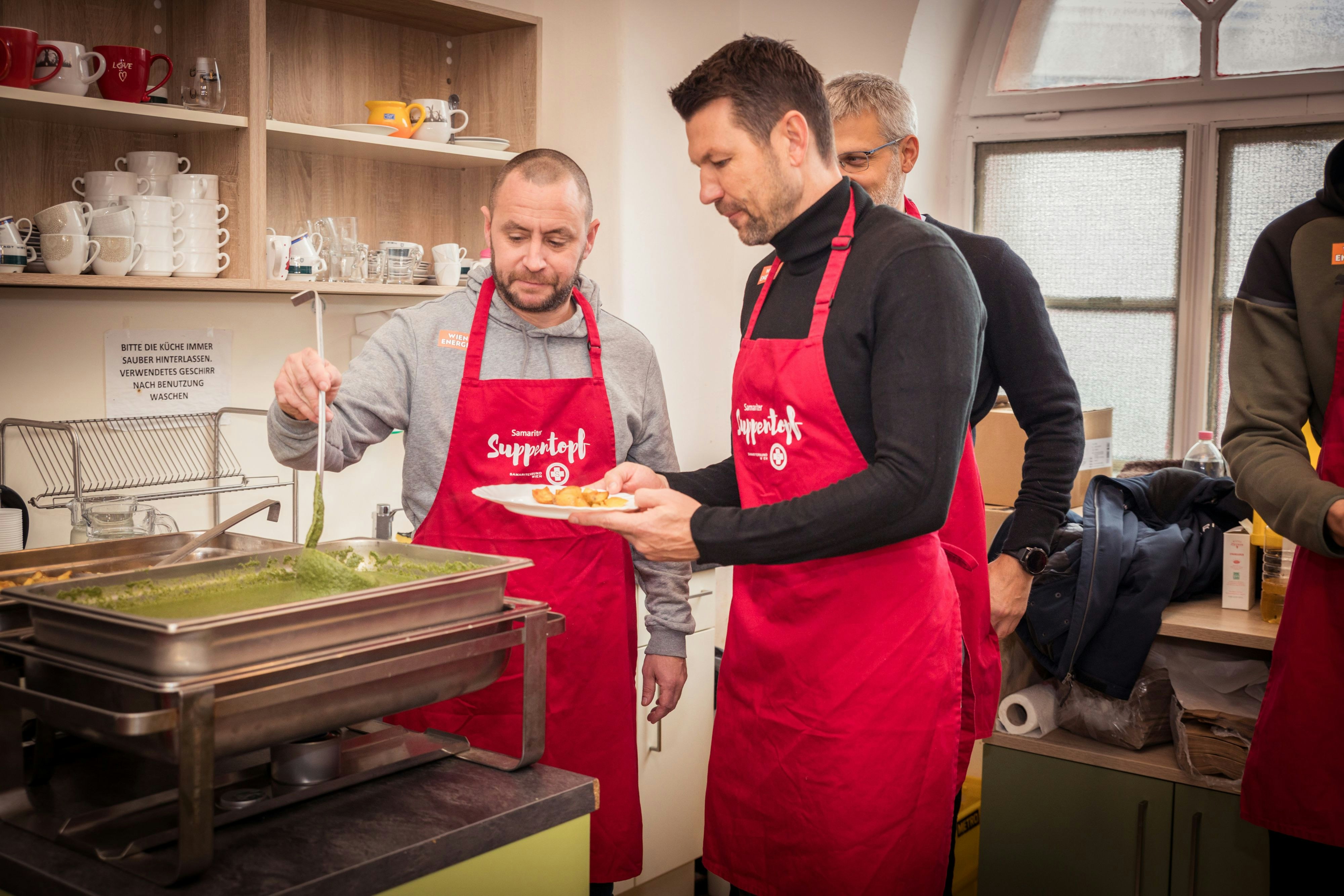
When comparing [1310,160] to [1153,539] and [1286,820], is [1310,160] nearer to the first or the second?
[1153,539]

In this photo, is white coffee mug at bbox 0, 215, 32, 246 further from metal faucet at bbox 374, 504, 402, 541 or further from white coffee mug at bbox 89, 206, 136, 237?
metal faucet at bbox 374, 504, 402, 541

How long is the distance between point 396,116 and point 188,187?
55 centimetres

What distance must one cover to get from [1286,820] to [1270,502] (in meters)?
0.49

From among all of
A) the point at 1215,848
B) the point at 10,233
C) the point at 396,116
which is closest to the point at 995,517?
the point at 1215,848

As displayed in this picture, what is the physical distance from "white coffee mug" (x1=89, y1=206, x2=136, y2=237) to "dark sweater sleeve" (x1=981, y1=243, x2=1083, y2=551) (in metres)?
1.64

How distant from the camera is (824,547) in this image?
1343 millimetres

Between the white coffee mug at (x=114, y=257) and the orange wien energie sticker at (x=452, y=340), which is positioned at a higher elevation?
the white coffee mug at (x=114, y=257)

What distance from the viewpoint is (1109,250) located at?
353 centimetres

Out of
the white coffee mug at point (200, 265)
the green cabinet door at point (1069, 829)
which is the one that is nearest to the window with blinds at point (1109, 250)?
the green cabinet door at point (1069, 829)

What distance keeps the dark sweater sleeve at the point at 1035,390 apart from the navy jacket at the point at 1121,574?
1.99 ft

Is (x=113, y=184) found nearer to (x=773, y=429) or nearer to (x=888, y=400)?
(x=773, y=429)

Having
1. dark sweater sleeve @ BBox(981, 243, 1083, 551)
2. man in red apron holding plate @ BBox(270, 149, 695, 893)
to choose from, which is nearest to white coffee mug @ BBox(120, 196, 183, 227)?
man in red apron holding plate @ BBox(270, 149, 695, 893)

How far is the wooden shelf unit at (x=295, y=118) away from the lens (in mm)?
2268

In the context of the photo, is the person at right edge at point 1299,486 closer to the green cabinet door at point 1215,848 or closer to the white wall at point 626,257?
the green cabinet door at point 1215,848
